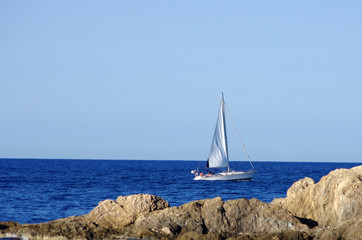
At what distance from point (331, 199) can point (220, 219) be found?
4665 millimetres

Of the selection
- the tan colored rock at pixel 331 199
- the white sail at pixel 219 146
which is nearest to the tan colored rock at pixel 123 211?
the tan colored rock at pixel 331 199

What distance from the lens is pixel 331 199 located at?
24797mm

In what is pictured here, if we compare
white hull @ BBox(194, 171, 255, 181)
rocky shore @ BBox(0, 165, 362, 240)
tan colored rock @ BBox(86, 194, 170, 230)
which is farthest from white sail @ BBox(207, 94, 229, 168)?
tan colored rock @ BBox(86, 194, 170, 230)

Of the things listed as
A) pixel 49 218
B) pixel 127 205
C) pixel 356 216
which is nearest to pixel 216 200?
pixel 127 205

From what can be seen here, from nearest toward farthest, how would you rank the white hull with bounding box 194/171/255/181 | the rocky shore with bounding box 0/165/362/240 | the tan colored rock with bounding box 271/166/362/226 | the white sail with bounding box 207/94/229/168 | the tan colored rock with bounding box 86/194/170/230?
the rocky shore with bounding box 0/165/362/240 < the tan colored rock with bounding box 271/166/362/226 < the tan colored rock with bounding box 86/194/170/230 < the white hull with bounding box 194/171/255/181 < the white sail with bounding box 207/94/229/168

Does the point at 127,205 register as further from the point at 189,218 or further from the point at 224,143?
the point at 224,143

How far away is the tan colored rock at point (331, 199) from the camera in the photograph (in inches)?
940

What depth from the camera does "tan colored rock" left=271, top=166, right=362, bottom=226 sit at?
78.3 ft

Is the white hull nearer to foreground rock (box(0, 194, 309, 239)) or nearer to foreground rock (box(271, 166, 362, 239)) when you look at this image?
foreground rock (box(271, 166, 362, 239))

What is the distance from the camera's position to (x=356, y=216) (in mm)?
23250

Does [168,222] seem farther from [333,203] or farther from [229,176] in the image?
[229,176]

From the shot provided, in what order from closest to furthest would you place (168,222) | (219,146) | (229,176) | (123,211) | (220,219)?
(168,222) → (220,219) → (123,211) → (229,176) → (219,146)

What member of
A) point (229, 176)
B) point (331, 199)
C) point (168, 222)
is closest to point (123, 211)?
point (168, 222)

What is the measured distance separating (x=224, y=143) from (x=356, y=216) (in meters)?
56.0
